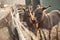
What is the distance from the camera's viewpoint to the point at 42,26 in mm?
1007

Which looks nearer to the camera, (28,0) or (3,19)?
(3,19)

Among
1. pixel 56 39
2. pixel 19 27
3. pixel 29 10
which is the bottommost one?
pixel 56 39

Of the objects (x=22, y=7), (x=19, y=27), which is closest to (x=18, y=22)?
(x=19, y=27)

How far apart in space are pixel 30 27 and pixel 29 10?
0.42 ft

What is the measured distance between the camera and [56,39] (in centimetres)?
101

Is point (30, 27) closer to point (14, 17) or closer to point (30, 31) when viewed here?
point (30, 31)

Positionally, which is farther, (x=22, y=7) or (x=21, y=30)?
(x=22, y=7)

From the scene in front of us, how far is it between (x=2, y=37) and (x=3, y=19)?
5.0 inches

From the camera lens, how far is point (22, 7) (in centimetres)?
104

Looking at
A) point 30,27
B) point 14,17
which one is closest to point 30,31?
point 30,27

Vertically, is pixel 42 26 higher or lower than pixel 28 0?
lower

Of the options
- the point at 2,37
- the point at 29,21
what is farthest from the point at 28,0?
the point at 2,37

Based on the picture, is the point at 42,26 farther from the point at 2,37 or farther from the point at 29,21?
the point at 2,37

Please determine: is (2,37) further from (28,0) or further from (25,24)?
(28,0)
